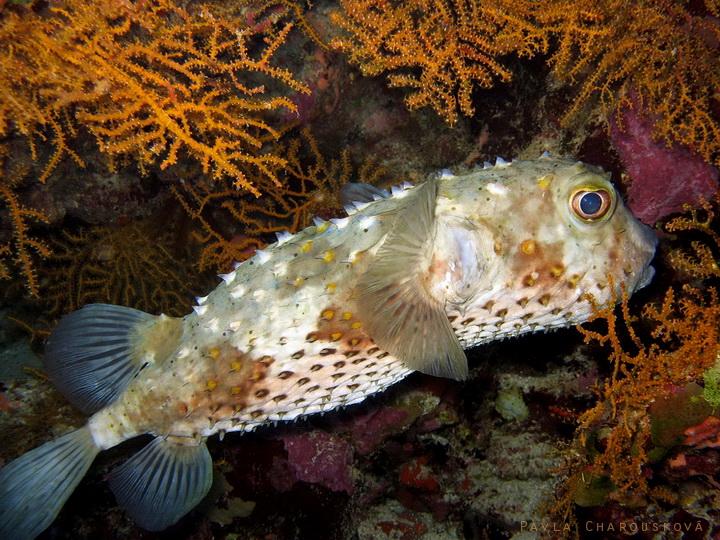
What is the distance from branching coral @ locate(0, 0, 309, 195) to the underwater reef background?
0.05 ft

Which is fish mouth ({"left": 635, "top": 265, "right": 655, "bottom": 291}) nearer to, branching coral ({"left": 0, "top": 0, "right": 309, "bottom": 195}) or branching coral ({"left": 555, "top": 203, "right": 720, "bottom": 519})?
branching coral ({"left": 555, "top": 203, "right": 720, "bottom": 519})

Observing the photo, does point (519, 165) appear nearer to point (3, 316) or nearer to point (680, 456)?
point (680, 456)

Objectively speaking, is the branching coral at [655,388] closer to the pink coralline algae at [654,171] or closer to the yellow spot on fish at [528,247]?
the pink coralline algae at [654,171]

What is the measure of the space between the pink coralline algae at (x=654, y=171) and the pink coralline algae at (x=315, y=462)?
3083mm

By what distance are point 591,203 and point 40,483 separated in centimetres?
337

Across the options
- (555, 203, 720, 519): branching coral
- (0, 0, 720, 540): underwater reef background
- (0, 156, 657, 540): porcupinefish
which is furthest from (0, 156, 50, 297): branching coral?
(555, 203, 720, 519): branching coral

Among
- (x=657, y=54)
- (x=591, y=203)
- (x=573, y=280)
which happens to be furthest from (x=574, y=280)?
(x=657, y=54)

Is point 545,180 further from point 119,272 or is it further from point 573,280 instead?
point 119,272

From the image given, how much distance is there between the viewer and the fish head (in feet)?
5.92

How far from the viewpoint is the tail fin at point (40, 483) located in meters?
2.12

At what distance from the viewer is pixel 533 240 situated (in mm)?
1840

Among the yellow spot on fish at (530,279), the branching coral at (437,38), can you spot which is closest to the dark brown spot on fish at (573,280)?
the yellow spot on fish at (530,279)

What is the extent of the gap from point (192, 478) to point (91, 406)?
2.56 ft

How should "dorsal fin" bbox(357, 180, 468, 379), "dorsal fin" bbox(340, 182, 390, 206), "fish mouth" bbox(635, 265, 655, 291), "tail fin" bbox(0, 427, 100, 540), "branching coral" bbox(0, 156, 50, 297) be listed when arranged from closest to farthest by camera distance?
"dorsal fin" bbox(357, 180, 468, 379) < "fish mouth" bbox(635, 265, 655, 291) < "tail fin" bbox(0, 427, 100, 540) < "dorsal fin" bbox(340, 182, 390, 206) < "branching coral" bbox(0, 156, 50, 297)
